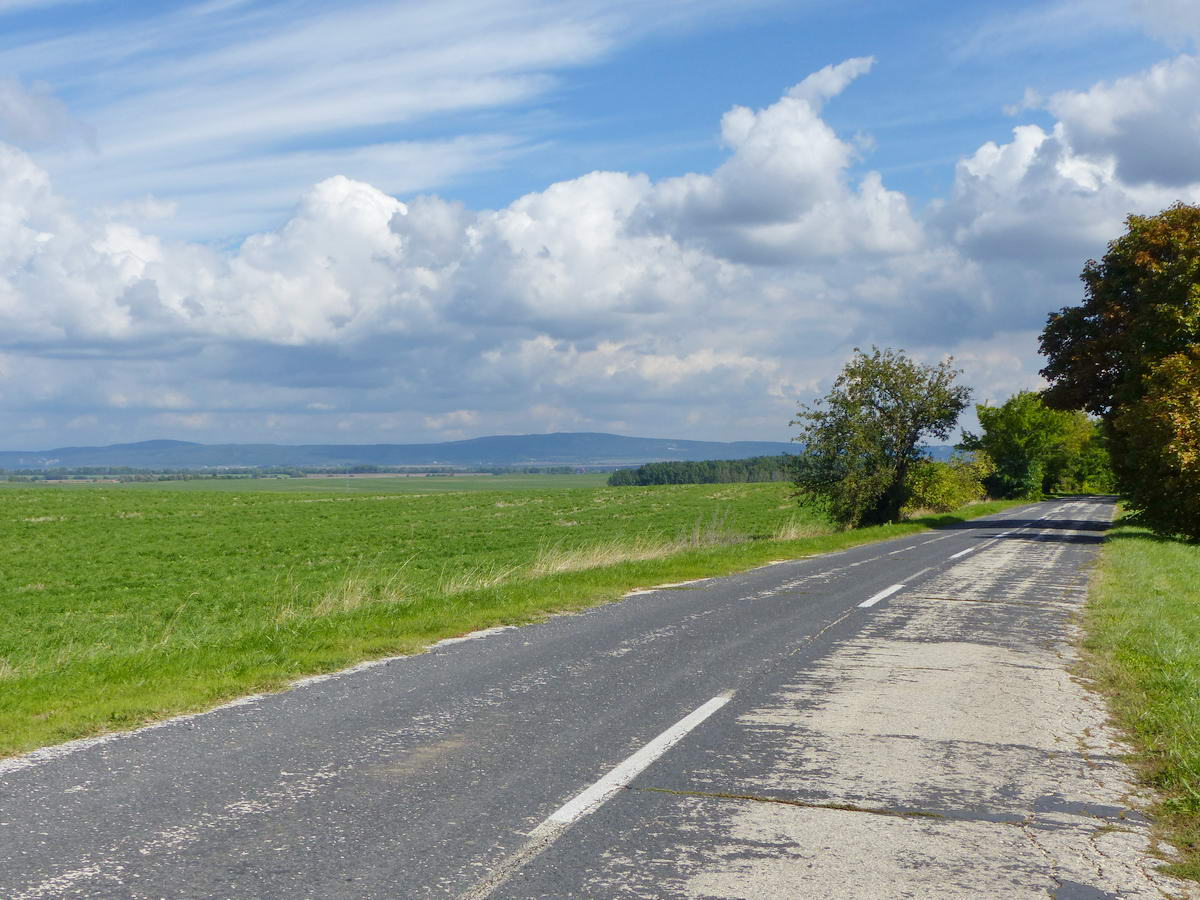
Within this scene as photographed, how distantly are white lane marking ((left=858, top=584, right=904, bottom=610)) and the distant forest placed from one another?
105598 mm

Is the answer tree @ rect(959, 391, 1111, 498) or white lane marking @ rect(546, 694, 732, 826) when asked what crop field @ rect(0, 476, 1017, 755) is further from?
tree @ rect(959, 391, 1111, 498)

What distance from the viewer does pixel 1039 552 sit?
81.1 feet

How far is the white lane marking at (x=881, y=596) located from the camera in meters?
13.8

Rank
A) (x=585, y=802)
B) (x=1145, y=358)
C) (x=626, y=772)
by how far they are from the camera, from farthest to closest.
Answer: (x=1145, y=358) → (x=626, y=772) → (x=585, y=802)

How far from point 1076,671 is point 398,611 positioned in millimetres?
7912

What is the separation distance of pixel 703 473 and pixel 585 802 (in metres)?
137

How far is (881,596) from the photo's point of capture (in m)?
14.8

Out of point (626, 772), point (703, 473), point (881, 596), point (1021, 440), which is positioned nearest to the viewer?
point (626, 772)

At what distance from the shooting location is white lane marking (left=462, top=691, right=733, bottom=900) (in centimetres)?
418

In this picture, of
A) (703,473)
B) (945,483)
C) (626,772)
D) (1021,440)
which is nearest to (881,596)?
(626,772)

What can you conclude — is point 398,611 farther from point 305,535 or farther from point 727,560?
point 305,535

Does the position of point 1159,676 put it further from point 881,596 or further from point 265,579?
point 265,579

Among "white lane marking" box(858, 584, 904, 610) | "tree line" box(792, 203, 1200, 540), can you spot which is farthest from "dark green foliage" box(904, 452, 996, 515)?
"white lane marking" box(858, 584, 904, 610)

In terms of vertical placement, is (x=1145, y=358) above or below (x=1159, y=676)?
above
